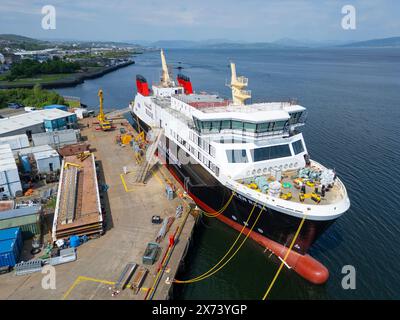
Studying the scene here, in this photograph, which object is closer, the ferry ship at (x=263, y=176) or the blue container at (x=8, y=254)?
the blue container at (x=8, y=254)

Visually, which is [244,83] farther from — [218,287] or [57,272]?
[57,272]

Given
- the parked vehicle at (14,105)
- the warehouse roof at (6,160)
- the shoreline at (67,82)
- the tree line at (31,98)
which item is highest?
the shoreline at (67,82)

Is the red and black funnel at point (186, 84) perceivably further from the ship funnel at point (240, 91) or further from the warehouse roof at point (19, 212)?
the warehouse roof at point (19, 212)

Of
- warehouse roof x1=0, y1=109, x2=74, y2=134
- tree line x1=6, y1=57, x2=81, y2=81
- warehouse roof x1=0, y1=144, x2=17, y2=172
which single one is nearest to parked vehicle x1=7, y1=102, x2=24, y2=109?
warehouse roof x1=0, y1=109, x2=74, y2=134

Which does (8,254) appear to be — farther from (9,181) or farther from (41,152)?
(41,152)

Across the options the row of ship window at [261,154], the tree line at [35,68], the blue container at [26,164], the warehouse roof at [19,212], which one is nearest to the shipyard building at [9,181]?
the blue container at [26,164]

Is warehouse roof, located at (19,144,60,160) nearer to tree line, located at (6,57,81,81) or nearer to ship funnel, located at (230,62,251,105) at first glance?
ship funnel, located at (230,62,251,105)

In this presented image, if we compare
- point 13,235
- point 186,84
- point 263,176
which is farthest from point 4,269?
point 186,84
